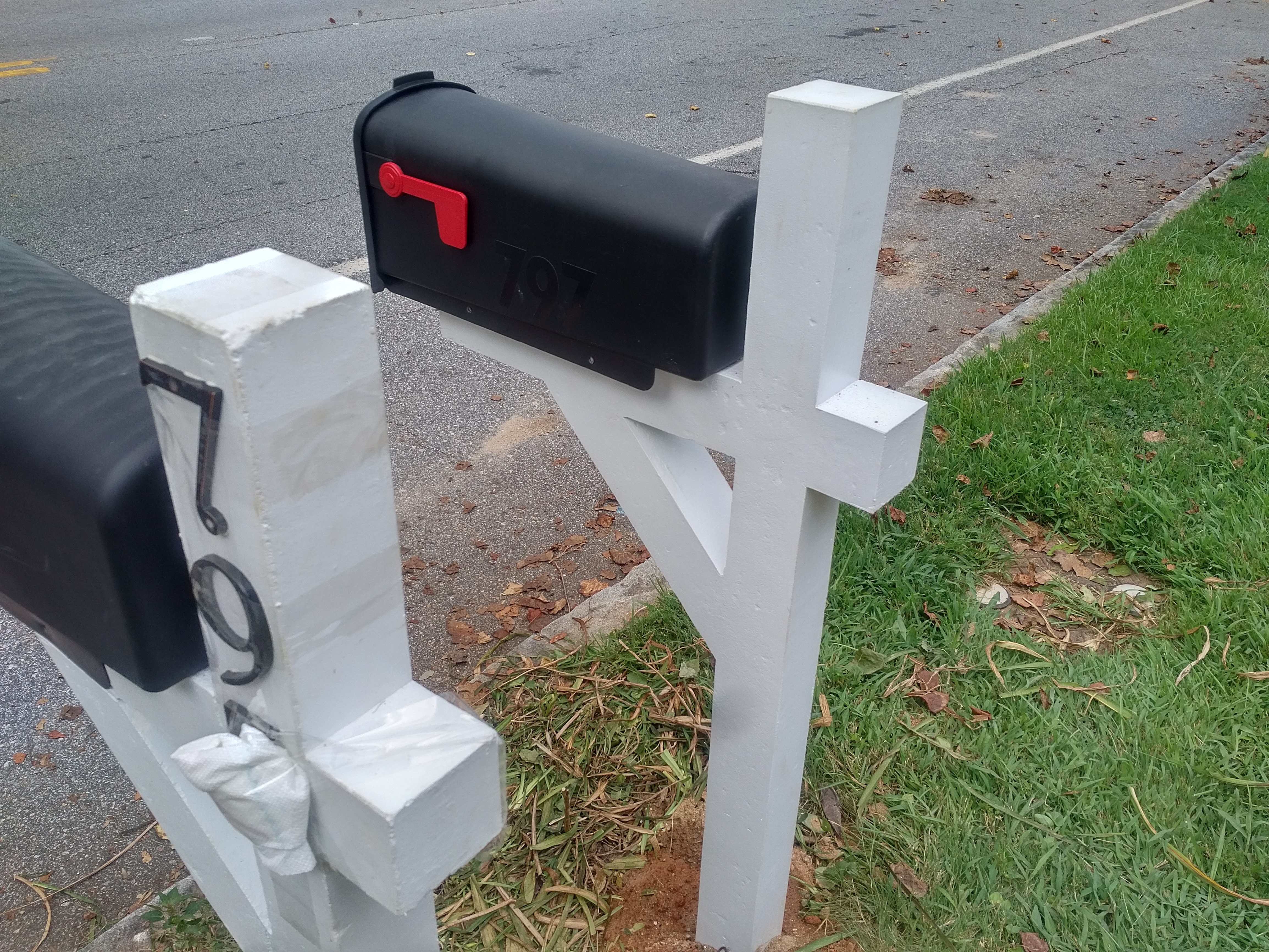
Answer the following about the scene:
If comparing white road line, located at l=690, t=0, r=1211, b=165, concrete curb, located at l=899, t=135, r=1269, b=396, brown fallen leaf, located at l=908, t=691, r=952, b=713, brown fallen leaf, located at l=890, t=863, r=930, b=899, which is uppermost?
white road line, located at l=690, t=0, r=1211, b=165

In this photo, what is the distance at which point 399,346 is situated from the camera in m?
Answer: 4.18

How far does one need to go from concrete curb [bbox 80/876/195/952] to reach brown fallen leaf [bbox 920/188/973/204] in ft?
18.0

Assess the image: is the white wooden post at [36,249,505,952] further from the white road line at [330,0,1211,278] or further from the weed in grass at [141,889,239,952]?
the weed in grass at [141,889,239,952]

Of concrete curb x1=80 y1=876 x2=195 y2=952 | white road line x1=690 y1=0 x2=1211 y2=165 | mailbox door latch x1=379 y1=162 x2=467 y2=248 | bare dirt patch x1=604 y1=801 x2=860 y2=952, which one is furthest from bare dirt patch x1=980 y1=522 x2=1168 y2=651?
white road line x1=690 y1=0 x2=1211 y2=165

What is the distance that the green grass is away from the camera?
194 cm

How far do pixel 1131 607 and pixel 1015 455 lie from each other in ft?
2.12

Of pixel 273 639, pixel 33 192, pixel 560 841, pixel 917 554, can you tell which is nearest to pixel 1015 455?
pixel 917 554

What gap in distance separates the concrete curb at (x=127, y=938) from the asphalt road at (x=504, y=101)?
0.50 ft

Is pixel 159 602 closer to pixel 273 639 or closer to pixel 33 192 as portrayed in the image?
pixel 273 639

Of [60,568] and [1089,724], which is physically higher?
[60,568]

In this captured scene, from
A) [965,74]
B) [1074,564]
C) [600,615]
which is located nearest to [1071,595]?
[1074,564]

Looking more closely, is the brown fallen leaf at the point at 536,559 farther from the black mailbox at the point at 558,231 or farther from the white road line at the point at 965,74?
the black mailbox at the point at 558,231

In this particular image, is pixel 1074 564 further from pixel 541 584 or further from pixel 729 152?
pixel 729 152

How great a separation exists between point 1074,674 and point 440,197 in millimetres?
1912
